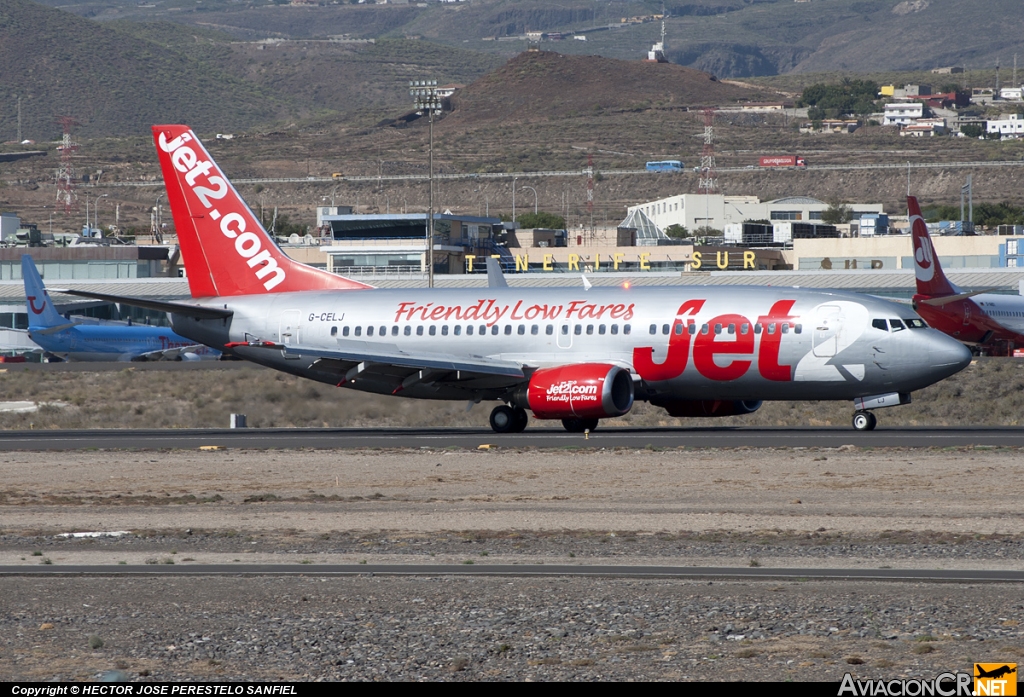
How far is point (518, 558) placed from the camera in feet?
55.8

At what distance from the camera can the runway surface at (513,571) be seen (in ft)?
49.6

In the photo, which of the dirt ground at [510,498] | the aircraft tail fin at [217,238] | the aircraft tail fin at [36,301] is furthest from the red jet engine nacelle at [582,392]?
the aircraft tail fin at [36,301]

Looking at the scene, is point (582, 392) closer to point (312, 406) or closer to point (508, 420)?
point (508, 420)

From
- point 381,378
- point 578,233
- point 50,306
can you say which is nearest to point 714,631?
point 381,378

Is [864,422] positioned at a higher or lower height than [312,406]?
higher

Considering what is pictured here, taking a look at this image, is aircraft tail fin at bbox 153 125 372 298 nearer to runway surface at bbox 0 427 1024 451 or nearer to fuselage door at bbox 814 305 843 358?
runway surface at bbox 0 427 1024 451

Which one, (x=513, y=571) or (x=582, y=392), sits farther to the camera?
(x=582, y=392)

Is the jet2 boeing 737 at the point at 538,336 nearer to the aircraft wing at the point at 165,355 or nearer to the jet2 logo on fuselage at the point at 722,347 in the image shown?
the jet2 logo on fuselage at the point at 722,347

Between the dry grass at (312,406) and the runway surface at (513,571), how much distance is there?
2358cm

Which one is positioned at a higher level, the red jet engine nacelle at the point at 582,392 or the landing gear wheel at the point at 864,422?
the red jet engine nacelle at the point at 582,392

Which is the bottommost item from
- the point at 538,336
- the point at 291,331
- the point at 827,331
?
the point at 291,331

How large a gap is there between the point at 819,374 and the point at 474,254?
75333mm

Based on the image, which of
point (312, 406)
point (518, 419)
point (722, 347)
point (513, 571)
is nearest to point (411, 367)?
point (518, 419)

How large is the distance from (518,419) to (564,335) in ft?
8.56
